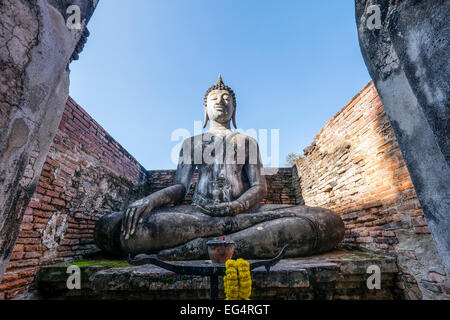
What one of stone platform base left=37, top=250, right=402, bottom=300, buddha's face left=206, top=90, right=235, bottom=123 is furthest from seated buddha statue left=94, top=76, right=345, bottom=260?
buddha's face left=206, top=90, right=235, bottom=123

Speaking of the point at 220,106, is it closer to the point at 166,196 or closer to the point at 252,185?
the point at 252,185

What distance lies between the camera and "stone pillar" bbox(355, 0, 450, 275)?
2.52 feet

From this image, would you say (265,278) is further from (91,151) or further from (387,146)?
(91,151)

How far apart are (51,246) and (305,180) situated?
4711 millimetres

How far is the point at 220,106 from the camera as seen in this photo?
12.5 ft

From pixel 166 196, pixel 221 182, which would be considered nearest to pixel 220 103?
pixel 221 182

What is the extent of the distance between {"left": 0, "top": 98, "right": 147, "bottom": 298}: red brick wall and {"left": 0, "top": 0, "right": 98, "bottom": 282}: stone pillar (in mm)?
1319

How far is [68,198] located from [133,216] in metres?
1.28

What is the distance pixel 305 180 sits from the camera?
5.00 metres

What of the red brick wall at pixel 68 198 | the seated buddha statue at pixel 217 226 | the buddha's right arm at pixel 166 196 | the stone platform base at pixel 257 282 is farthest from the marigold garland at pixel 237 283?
the red brick wall at pixel 68 198

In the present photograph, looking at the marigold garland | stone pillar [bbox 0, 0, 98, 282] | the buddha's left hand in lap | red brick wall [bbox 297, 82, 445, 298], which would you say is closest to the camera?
stone pillar [bbox 0, 0, 98, 282]

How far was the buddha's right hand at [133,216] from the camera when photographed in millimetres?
2369

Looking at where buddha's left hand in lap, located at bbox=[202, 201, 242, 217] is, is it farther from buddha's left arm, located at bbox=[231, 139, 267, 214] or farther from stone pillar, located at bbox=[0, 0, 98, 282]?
stone pillar, located at bbox=[0, 0, 98, 282]

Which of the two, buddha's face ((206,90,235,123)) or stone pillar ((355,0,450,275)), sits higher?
buddha's face ((206,90,235,123))
